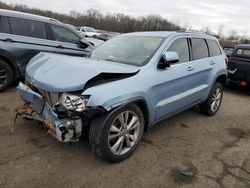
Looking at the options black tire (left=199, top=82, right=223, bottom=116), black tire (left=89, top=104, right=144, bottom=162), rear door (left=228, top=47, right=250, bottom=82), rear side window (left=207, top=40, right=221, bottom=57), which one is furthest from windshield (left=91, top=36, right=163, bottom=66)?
rear door (left=228, top=47, right=250, bottom=82)

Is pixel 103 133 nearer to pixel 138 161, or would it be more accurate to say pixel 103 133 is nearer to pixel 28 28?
pixel 138 161

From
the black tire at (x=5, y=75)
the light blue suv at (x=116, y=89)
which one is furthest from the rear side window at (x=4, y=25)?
the light blue suv at (x=116, y=89)

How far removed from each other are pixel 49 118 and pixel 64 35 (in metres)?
4.41

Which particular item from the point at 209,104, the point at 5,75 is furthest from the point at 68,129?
the point at 5,75

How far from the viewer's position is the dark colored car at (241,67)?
27.0ft

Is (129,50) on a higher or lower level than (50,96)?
higher

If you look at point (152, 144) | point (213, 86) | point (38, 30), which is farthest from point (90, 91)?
point (38, 30)

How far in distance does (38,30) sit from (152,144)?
434cm

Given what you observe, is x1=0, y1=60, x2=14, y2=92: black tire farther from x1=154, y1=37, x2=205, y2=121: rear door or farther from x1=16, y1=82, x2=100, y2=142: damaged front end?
x1=154, y1=37, x2=205, y2=121: rear door

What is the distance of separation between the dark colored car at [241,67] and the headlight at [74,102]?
22.2 ft

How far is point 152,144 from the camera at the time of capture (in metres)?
4.09

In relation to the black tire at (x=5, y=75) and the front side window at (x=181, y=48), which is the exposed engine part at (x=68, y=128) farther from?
the black tire at (x=5, y=75)

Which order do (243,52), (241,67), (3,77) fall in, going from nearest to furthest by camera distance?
(3,77) < (241,67) < (243,52)

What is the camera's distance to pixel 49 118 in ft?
10.6
